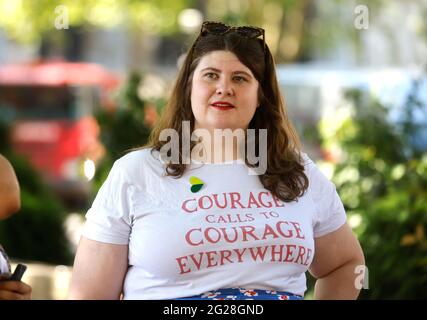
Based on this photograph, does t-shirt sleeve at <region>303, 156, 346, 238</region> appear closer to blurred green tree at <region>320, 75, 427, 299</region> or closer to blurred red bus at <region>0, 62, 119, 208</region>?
blurred green tree at <region>320, 75, 427, 299</region>

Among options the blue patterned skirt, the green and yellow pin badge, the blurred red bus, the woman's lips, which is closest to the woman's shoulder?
the green and yellow pin badge

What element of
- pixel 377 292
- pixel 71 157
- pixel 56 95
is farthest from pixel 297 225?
pixel 56 95

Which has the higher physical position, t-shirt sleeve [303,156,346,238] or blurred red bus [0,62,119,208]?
t-shirt sleeve [303,156,346,238]

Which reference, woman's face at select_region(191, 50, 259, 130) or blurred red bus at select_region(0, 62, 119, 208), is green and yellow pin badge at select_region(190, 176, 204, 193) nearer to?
woman's face at select_region(191, 50, 259, 130)

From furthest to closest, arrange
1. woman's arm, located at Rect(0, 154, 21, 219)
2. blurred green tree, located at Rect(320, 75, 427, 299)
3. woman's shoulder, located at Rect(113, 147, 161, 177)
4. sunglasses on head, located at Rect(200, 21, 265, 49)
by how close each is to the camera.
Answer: blurred green tree, located at Rect(320, 75, 427, 299), sunglasses on head, located at Rect(200, 21, 265, 49), woman's shoulder, located at Rect(113, 147, 161, 177), woman's arm, located at Rect(0, 154, 21, 219)

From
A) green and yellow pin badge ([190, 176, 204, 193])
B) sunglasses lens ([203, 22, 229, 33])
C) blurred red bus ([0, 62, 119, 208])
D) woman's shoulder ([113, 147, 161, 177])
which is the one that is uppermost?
sunglasses lens ([203, 22, 229, 33])

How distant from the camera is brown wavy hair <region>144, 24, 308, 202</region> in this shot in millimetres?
2777

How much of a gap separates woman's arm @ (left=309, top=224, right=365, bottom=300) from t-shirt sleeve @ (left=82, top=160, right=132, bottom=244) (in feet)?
2.03

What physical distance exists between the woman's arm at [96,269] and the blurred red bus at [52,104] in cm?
1544

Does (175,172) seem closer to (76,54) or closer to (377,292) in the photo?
(377,292)

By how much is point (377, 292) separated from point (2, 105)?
16129mm

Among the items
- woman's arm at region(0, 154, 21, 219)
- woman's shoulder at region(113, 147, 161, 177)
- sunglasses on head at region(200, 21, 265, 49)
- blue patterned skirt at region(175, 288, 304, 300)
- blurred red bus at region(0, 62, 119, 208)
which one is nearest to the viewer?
woman's arm at region(0, 154, 21, 219)

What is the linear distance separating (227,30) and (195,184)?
1.54ft

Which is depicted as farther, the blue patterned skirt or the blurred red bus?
the blurred red bus
